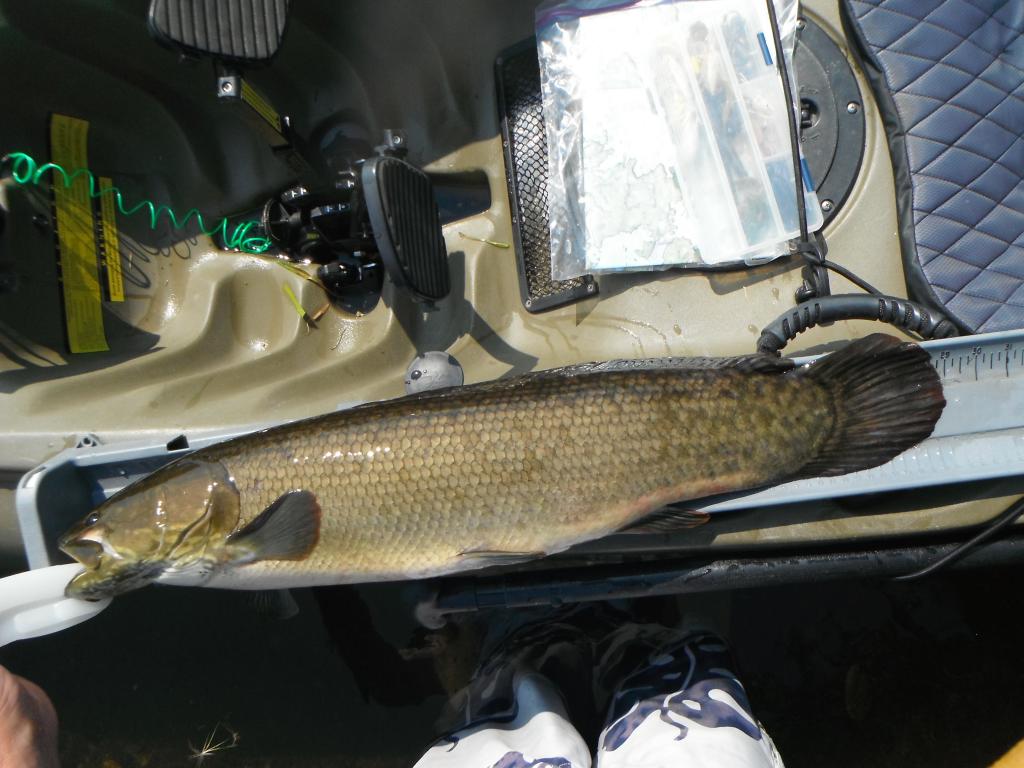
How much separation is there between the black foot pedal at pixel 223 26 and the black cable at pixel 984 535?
2.63 m

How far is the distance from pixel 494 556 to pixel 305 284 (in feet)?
4.98

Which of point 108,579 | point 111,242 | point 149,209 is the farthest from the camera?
point 149,209

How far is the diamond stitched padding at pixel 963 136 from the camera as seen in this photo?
2.11 metres

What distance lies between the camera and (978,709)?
9.32ft

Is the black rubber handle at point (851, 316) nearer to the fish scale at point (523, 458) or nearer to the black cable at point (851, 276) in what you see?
the black cable at point (851, 276)

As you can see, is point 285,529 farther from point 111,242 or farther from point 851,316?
point 851,316

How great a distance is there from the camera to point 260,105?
7.63 feet

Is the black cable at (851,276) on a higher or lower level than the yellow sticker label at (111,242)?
lower

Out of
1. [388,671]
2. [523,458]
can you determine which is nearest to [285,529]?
[523,458]

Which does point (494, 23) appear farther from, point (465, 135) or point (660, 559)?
point (660, 559)

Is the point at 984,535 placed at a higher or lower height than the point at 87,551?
lower

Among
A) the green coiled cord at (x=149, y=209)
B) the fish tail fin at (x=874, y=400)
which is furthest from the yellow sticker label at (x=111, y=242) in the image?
the fish tail fin at (x=874, y=400)

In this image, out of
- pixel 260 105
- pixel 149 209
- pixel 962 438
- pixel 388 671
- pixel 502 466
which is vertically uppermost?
pixel 260 105

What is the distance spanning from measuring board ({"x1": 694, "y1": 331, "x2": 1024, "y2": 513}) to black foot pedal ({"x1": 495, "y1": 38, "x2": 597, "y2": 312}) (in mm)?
1024
